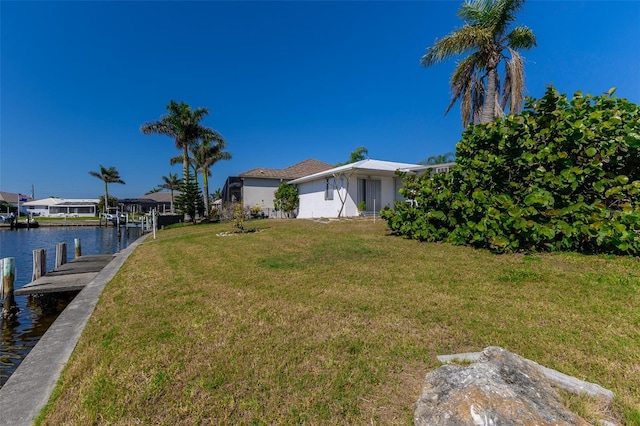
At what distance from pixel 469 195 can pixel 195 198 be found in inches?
915

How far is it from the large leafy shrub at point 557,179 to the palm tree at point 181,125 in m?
24.2

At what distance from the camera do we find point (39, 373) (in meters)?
2.81

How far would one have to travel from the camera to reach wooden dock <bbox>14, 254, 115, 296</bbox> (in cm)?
674

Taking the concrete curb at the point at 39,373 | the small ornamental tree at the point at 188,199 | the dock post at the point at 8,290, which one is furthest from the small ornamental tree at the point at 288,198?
Answer: the concrete curb at the point at 39,373

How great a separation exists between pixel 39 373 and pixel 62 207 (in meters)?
77.1

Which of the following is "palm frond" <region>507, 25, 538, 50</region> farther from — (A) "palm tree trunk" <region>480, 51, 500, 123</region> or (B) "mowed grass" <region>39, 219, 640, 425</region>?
(B) "mowed grass" <region>39, 219, 640, 425</region>

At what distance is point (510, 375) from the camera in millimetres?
2123

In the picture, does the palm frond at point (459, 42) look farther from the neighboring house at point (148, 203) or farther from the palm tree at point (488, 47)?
the neighboring house at point (148, 203)

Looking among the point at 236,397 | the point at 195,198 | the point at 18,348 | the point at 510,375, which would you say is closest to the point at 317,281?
the point at 236,397

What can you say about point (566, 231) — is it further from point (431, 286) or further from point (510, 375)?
point (510, 375)

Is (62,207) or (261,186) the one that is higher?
(261,186)

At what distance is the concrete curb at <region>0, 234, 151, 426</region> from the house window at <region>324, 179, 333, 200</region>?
1515cm

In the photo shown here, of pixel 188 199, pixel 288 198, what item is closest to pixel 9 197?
pixel 188 199

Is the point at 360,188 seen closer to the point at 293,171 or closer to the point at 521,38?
the point at 521,38
